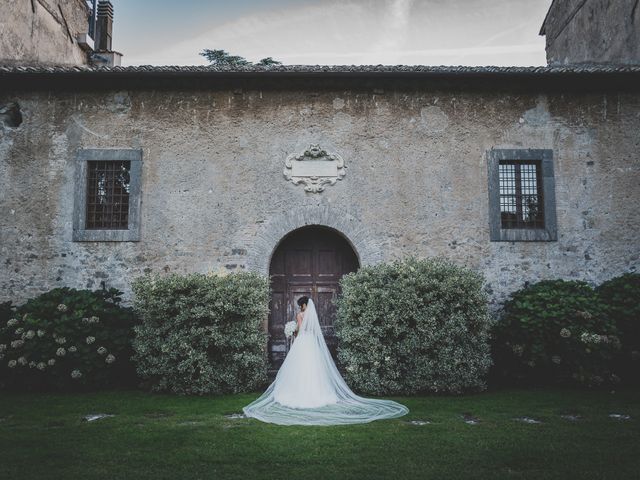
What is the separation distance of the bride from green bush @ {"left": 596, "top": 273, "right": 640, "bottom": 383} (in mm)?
4073

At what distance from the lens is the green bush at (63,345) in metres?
7.84

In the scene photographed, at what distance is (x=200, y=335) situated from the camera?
7789 millimetres

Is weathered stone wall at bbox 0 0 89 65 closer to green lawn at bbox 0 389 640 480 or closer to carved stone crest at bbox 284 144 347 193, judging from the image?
carved stone crest at bbox 284 144 347 193

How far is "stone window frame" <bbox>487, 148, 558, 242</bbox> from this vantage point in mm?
9367

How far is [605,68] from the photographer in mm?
9305

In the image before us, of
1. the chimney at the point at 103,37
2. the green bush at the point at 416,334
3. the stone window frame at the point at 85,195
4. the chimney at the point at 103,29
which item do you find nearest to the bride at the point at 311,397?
the green bush at the point at 416,334

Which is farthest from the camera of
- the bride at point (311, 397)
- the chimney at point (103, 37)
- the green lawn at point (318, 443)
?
the chimney at point (103, 37)

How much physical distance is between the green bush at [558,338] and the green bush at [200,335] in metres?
4.02

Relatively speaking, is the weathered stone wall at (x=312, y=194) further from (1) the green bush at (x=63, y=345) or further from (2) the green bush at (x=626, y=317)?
(1) the green bush at (x=63, y=345)

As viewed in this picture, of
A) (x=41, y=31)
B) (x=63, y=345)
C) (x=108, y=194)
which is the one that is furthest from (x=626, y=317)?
(x=41, y=31)

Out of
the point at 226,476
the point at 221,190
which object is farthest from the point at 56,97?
the point at 226,476

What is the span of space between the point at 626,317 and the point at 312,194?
18.3ft

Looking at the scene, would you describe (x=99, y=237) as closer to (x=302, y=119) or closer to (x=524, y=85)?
(x=302, y=119)

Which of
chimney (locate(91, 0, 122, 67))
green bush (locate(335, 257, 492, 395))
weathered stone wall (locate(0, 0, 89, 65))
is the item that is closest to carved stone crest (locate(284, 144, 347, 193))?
green bush (locate(335, 257, 492, 395))
